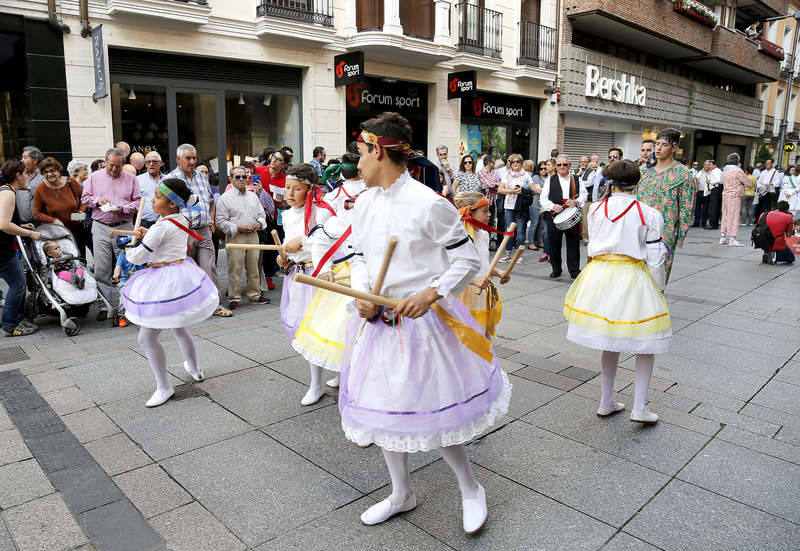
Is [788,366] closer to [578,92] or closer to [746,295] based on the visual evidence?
[746,295]

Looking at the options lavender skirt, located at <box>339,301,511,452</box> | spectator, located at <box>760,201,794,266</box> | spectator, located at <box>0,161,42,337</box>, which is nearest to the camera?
lavender skirt, located at <box>339,301,511,452</box>

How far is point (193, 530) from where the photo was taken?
2.89m

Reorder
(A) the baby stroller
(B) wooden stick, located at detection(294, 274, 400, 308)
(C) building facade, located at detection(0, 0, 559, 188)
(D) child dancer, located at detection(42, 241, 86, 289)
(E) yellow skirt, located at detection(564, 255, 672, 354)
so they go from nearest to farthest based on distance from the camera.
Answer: (B) wooden stick, located at detection(294, 274, 400, 308)
(E) yellow skirt, located at detection(564, 255, 672, 354)
(A) the baby stroller
(D) child dancer, located at detection(42, 241, 86, 289)
(C) building facade, located at detection(0, 0, 559, 188)

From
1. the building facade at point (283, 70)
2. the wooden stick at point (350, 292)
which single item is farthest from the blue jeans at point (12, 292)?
the wooden stick at point (350, 292)

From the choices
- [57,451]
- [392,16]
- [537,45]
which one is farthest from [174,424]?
[537,45]

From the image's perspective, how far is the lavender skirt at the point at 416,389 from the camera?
101 inches

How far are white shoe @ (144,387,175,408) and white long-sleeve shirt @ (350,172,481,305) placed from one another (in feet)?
8.15

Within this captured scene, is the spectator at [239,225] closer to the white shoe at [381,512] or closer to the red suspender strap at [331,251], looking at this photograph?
the red suspender strap at [331,251]

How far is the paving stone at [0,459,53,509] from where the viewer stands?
3180 millimetres

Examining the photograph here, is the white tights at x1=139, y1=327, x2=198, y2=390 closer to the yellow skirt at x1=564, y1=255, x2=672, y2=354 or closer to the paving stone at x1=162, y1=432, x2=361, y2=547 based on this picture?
the paving stone at x1=162, y1=432, x2=361, y2=547

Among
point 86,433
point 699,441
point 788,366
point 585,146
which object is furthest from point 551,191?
point 585,146

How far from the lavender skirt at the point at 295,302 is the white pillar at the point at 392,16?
11.3m

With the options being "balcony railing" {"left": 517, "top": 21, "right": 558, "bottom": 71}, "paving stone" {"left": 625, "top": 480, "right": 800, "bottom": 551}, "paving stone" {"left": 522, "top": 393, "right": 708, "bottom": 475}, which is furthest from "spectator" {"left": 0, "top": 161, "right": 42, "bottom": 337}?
"balcony railing" {"left": 517, "top": 21, "right": 558, "bottom": 71}

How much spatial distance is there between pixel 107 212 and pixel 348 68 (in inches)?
316
